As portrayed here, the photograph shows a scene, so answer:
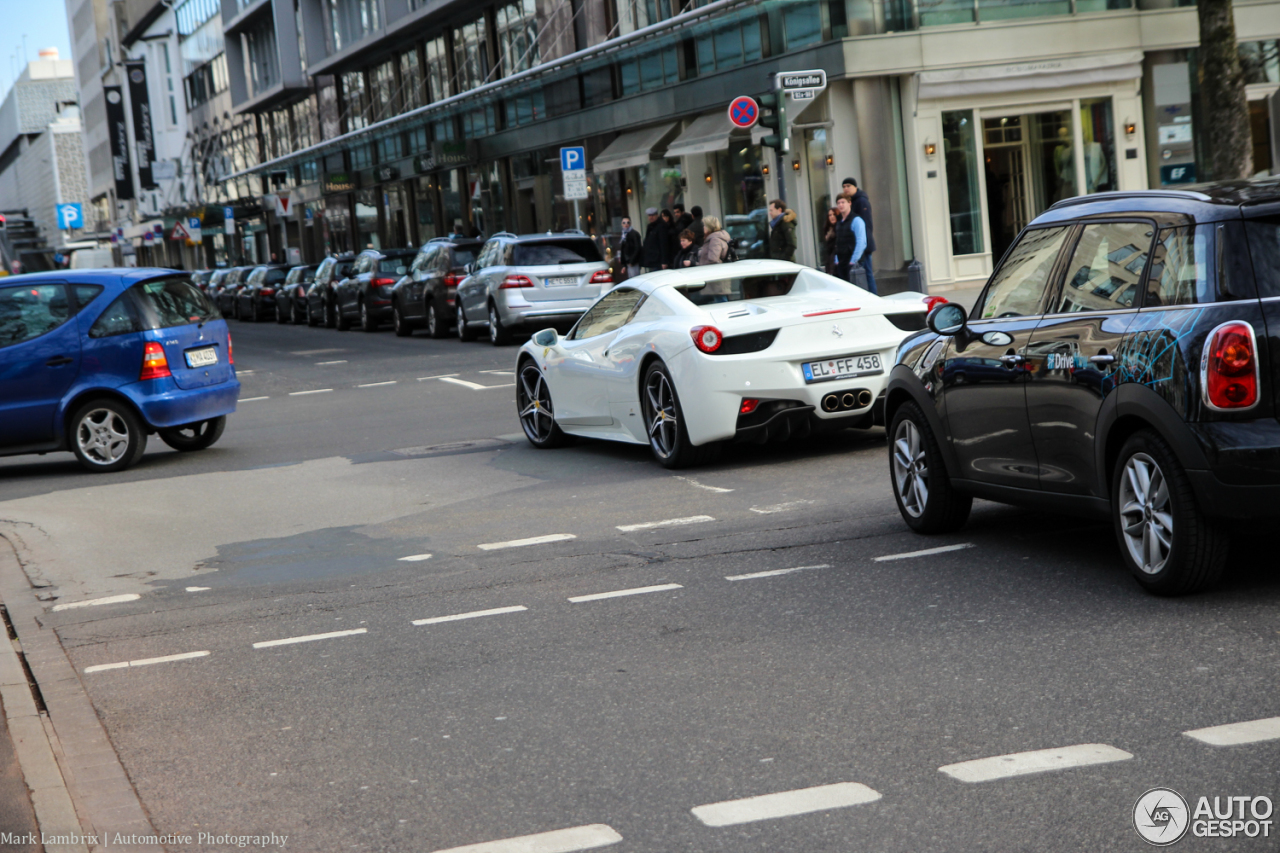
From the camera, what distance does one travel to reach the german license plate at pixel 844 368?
10094 mm

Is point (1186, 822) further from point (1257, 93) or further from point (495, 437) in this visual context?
point (1257, 93)

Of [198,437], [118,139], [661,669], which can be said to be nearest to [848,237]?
[198,437]

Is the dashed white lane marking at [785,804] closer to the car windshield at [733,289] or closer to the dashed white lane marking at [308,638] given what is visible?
the dashed white lane marking at [308,638]

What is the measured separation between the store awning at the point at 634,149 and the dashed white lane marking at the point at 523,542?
85.2 feet

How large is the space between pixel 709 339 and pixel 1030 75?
64.8ft

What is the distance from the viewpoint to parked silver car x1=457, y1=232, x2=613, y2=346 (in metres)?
24.1

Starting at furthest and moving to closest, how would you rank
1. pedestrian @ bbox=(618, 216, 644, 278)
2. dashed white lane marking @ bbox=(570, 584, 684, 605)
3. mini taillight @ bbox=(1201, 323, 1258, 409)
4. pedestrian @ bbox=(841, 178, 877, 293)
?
pedestrian @ bbox=(618, 216, 644, 278) → pedestrian @ bbox=(841, 178, 877, 293) → dashed white lane marking @ bbox=(570, 584, 684, 605) → mini taillight @ bbox=(1201, 323, 1258, 409)

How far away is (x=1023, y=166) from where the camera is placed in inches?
1124

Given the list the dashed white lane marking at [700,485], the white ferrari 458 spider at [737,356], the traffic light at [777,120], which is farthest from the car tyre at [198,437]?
the traffic light at [777,120]

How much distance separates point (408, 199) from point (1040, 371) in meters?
48.5

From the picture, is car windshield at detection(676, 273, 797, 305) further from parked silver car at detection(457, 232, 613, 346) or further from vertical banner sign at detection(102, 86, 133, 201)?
vertical banner sign at detection(102, 86, 133, 201)

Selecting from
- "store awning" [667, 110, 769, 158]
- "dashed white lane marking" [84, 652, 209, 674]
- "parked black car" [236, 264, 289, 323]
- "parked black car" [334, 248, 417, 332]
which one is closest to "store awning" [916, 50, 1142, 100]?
"store awning" [667, 110, 769, 158]

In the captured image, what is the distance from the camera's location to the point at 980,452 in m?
7.04

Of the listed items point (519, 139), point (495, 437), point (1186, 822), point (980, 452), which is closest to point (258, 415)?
point (495, 437)
